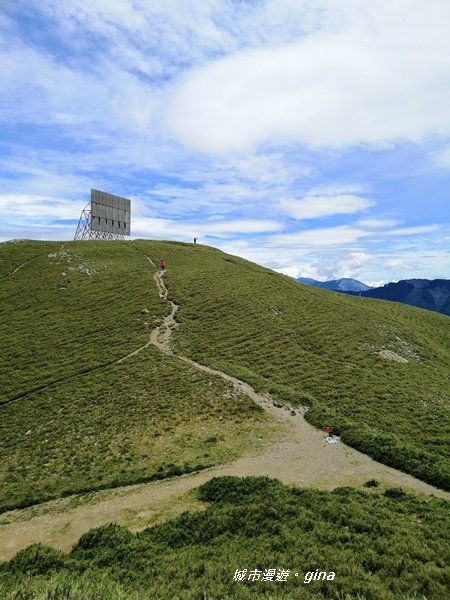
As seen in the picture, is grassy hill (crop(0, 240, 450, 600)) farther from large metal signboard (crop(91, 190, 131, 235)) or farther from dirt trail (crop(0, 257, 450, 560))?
large metal signboard (crop(91, 190, 131, 235))

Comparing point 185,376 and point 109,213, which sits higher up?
point 109,213

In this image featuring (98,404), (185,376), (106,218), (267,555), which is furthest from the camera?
(106,218)

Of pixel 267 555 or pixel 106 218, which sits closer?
pixel 267 555

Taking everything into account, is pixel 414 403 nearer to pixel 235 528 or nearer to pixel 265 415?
Result: pixel 265 415

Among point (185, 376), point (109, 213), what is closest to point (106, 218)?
point (109, 213)

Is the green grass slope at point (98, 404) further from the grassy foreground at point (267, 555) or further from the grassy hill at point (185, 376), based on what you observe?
the grassy foreground at point (267, 555)

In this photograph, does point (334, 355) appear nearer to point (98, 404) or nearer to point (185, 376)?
point (185, 376)

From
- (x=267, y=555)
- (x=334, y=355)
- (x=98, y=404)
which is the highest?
(x=334, y=355)
